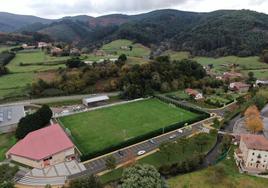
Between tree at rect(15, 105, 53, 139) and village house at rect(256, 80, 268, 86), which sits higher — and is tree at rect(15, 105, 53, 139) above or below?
below

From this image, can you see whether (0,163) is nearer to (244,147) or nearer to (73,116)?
(73,116)

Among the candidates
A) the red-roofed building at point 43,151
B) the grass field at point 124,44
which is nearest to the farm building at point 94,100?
the red-roofed building at point 43,151

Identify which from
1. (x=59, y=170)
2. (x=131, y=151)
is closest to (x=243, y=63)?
(x=131, y=151)

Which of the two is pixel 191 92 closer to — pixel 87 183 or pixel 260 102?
pixel 260 102

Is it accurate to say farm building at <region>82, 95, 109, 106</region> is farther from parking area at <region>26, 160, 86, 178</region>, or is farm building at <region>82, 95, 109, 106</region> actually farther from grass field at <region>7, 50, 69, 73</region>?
grass field at <region>7, 50, 69, 73</region>

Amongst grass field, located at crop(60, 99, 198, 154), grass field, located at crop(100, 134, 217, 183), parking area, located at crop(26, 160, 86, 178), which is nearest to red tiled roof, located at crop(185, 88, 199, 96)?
grass field, located at crop(60, 99, 198, 154)

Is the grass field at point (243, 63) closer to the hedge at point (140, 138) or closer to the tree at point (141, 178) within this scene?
the hedge at point (140, 138)

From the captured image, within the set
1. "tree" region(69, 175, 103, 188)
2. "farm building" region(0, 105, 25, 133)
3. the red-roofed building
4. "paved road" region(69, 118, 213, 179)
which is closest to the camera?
"tree" region(69, 175, 103, 188)
